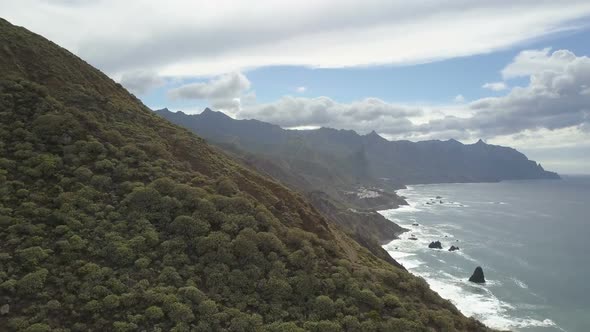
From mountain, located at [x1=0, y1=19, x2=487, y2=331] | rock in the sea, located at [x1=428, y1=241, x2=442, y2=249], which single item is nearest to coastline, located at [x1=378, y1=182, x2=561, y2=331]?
rock in the sea, located at [x1=428, y1=241, x2=442, y2=249]

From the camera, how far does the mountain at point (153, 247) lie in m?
17.3

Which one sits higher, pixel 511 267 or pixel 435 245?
pixel 435 245

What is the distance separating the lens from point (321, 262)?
22.7 meters

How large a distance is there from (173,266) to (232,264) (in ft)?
9.11

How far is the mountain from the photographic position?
56.6ft

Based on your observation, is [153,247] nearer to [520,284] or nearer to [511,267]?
[520,284]

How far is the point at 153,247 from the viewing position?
68.4 ft

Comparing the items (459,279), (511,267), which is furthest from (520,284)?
(511,267)

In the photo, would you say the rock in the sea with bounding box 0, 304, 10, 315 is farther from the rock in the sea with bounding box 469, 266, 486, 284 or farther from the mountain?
the rock in the sea with bounding box 469, 266, 486, 284

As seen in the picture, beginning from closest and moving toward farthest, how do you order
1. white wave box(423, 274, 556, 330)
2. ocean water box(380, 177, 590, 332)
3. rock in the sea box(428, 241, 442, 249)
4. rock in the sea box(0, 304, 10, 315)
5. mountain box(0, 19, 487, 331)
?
rock in the sea box(0, 304, 10, 315), mountain box(0, 19, 487, 331), white wave box(423, 274, 556, 330), ocean water box(380, 177, 590, 332), rock in the sea box(428, 241, 442, 249)

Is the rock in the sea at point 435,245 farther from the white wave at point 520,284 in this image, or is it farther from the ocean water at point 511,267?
the white wave at point 520,284

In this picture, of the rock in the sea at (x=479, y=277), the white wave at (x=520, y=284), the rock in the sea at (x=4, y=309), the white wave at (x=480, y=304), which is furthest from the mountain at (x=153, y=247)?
the white wave at (x=520, y=284)

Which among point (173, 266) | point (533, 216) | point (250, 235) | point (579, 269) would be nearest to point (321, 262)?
point (250, 235)

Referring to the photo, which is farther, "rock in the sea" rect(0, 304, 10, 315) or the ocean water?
the ocean water
